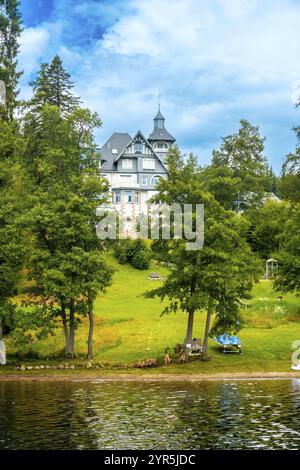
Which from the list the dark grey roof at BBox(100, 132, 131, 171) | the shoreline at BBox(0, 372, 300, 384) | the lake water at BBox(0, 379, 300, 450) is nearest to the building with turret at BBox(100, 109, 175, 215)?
the dark grey roof at BBox(100, 132, 131, 171)

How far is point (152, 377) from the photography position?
3838 cm

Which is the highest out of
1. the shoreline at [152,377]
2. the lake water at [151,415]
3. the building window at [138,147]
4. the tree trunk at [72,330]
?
the building window at [138,147]

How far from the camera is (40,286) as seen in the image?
42750mm

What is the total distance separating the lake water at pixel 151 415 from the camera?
890 inches

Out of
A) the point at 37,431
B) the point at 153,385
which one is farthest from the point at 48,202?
the point at 37,431

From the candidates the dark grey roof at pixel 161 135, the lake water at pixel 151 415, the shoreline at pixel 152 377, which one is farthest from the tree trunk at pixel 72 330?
the dark grey roof at pixel 161 135

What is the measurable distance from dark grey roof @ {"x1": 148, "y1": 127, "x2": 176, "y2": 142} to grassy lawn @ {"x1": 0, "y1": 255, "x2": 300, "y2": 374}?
2563 inches

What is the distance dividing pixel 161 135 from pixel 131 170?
2385 cm

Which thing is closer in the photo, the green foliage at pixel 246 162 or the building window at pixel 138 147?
the green foliage at pixel 246 162

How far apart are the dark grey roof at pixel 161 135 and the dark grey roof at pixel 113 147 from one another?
52.1 ft

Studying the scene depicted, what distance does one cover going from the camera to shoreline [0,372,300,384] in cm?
3781

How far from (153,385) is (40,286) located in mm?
11462

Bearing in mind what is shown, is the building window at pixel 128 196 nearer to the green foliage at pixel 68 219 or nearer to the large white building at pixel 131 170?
the large white building at pixel 131 170
